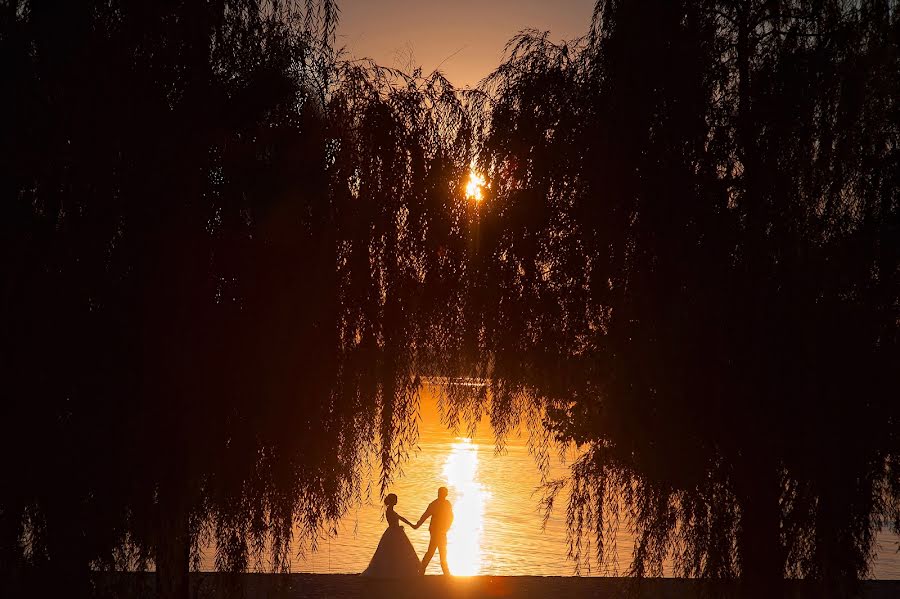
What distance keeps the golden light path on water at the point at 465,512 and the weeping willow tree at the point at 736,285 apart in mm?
8380

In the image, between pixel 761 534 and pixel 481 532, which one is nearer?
pixel 761 534

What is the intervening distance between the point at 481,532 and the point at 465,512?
4000mm

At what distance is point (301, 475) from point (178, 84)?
330 centimetres

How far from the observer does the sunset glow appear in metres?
9.63

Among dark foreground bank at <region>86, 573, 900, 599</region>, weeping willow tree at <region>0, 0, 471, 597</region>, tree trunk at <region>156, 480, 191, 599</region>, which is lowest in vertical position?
dark foreground bank at <region>86, 573, 900, 599</region>

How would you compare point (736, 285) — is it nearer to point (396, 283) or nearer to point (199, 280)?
point (396, 283)

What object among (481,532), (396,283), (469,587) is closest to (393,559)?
(469,587)

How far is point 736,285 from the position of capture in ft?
26.0

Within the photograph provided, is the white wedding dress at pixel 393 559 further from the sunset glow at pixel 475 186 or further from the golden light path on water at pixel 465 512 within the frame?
the sunset glow at pixel 475 186

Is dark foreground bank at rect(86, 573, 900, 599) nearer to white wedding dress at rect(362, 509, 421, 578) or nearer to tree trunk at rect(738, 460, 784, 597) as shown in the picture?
white wedding dress at rect(362, 509, 421, 578)

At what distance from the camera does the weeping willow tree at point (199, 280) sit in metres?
6.93

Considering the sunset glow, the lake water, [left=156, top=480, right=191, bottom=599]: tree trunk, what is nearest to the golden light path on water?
the lake water

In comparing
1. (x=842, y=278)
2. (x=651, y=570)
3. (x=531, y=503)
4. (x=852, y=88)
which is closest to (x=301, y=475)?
(x=651, y=570)

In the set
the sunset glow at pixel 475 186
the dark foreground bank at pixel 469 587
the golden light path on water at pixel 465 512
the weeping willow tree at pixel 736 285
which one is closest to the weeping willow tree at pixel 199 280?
the sunset glow at pixel 475 186
